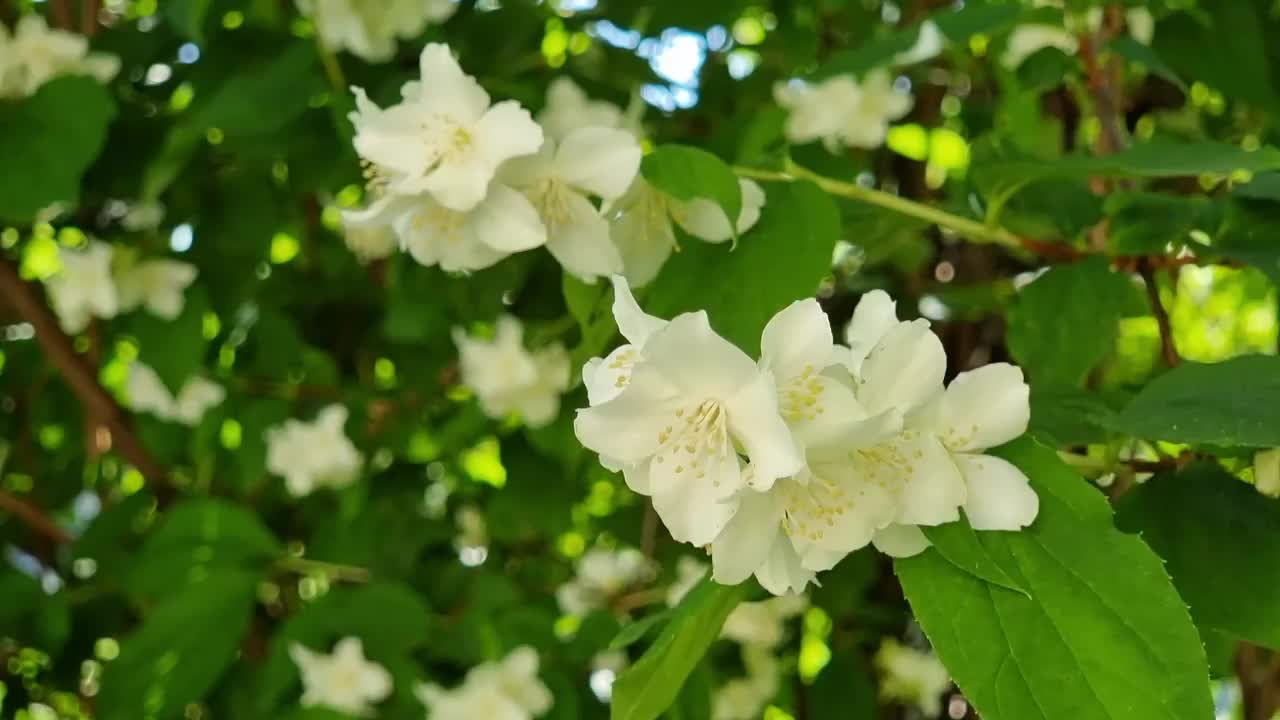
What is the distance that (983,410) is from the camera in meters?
0.61

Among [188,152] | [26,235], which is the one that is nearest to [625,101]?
[188,152]

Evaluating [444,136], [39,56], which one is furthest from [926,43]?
[39,56]

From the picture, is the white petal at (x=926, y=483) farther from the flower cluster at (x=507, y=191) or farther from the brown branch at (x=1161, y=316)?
the brown branch at (x=1161, y=316)

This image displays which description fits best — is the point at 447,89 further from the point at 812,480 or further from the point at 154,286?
the point at 154,286

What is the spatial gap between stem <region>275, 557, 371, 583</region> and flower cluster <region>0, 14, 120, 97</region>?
623mm

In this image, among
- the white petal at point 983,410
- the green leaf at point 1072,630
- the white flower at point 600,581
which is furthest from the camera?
the white flower at point 600,581

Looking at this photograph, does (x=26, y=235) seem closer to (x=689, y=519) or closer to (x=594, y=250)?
(x=594, y=250)

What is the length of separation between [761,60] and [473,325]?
0.60 m

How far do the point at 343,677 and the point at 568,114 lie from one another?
72 cm

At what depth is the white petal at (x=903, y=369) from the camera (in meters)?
0.58

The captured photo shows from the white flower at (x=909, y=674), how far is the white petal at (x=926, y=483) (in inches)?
44.0

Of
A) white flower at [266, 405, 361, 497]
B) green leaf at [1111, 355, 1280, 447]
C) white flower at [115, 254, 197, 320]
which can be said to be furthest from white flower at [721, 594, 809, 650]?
green leaf at [1111, 355, 1280, 447]

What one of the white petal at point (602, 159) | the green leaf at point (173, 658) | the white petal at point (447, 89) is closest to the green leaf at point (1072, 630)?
the white petal at point (602, 159)

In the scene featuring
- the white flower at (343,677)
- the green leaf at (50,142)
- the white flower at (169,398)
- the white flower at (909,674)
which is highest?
the green leaf at (50,142)
